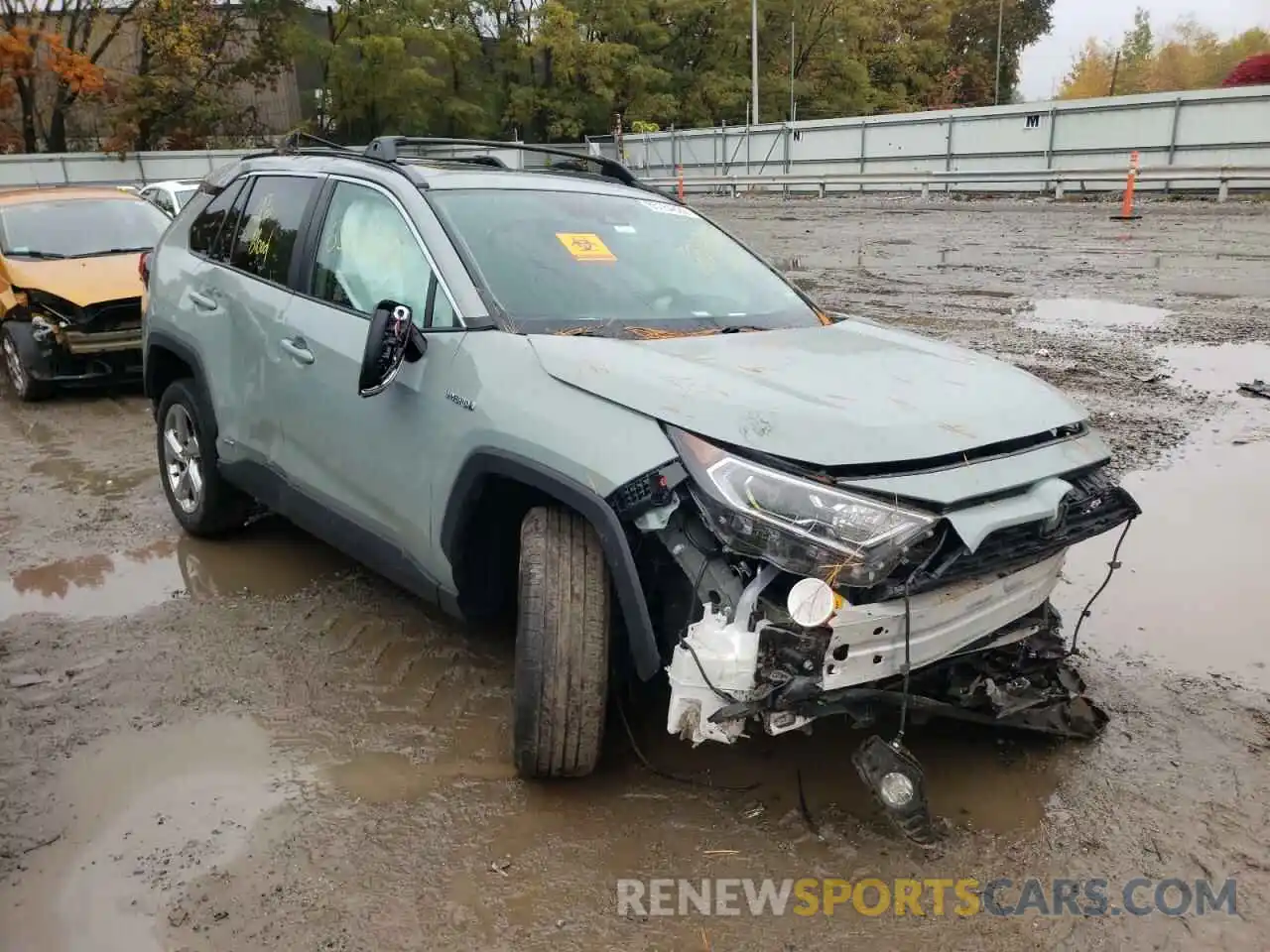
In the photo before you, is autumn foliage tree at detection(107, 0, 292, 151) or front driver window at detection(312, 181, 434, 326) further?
autumn foliage tree at detection(107, 0, 292, 151)

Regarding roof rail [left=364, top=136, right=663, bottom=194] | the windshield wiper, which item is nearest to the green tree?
the windshield wiper

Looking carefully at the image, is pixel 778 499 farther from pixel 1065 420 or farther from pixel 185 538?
pixel 185 538

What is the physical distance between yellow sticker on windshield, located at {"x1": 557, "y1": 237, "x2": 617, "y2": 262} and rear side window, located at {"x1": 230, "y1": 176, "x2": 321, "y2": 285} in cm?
116

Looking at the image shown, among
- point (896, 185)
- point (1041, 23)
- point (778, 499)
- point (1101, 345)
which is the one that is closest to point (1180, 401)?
point (1101, 345)

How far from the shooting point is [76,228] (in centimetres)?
871

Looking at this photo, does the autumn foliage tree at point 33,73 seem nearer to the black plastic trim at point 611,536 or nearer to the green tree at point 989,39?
the black plastic trim at point 611,536

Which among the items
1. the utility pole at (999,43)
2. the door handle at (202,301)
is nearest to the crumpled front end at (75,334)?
the door handle at (202,301)

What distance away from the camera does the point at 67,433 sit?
7082 mm

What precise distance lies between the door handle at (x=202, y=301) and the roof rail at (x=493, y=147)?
1029mm

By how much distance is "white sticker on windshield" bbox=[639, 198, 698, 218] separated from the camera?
4.23 meters

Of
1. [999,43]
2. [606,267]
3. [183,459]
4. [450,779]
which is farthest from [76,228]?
[999,43]

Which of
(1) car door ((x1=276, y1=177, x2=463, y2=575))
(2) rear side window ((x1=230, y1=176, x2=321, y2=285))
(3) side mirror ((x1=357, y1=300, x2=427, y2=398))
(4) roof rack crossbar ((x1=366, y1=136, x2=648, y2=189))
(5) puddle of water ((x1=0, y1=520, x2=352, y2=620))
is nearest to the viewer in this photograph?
(3) side mirror ((x1=357, y1=300, x2=427, y2=398))

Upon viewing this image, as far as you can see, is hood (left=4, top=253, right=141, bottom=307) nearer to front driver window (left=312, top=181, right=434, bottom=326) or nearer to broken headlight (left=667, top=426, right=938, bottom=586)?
front driver window (left=312, top=181, right=434, bottom=326)

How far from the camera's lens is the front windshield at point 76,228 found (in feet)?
27.5
